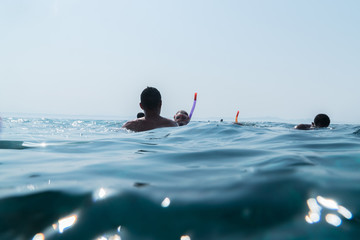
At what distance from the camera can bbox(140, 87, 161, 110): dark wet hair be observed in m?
6.00

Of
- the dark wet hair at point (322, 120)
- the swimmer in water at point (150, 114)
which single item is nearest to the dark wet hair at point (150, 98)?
the swimmer in water at point (150, 114)

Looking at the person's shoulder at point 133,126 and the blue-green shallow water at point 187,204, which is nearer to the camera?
the blue-green shallow water at point 187,204

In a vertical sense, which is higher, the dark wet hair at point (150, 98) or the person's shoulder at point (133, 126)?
the dark wet hair at point (150, 98)

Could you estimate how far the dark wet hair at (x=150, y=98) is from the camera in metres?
6.00

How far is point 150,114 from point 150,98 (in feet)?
1.28

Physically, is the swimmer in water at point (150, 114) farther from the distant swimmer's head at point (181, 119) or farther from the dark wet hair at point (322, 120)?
the dark wet hair at point (322, 120)

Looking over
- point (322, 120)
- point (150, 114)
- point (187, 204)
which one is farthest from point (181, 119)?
point (187, 204)

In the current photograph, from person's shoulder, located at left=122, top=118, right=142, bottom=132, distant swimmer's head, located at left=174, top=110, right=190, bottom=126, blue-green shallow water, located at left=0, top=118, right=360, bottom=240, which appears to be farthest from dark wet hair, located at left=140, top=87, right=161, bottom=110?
blue-green shallow water, located at left=0, top=118, right=360, bottom=240

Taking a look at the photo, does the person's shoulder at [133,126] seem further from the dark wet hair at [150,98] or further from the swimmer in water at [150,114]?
the dark wet hair at [150,98]

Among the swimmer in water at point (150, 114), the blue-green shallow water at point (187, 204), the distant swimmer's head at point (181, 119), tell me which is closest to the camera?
the blue-green shallow water at point (187, 204)

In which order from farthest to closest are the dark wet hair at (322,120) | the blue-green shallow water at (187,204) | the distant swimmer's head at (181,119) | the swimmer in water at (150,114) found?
the dark wet hair at (322,120) → the distant swimmer's head at (181,119) → the swimmer in water at (150,114) → the blue-green shallow water at (187,204)

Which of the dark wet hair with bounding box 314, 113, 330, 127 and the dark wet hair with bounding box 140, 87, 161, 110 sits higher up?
the dark wet hair with bounding box 140, 87, 161, 110

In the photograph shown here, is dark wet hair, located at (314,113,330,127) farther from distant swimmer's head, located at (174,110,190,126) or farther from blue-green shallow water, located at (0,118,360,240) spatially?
blue-green shallow water, located at (0,118,360,240)

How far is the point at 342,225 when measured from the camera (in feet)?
2.79
